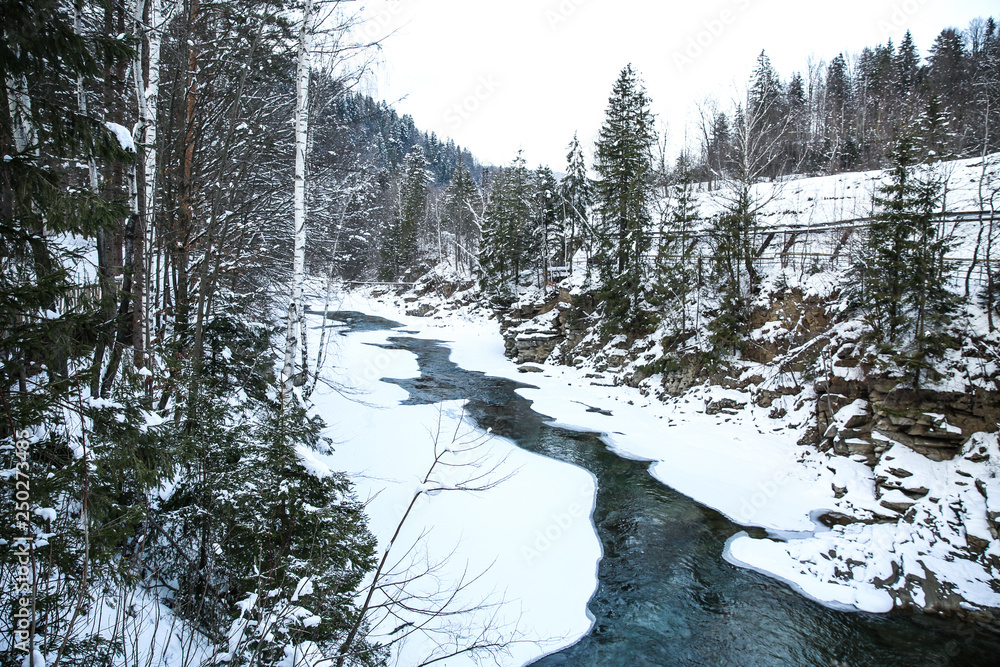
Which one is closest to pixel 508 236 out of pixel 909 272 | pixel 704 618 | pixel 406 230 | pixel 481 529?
pixel 406 230

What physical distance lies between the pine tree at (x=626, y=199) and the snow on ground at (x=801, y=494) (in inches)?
231

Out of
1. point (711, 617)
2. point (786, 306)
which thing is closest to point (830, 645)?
point (711, 617)

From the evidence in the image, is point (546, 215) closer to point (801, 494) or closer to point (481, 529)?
point (801, 494)

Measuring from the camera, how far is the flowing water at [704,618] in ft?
21.2

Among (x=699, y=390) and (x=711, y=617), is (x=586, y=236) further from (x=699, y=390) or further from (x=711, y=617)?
(x=711, y=617)

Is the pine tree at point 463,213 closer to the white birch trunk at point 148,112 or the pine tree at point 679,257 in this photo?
the pine tree at point 679,257

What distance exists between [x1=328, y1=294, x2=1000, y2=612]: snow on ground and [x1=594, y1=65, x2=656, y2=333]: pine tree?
5.87 meters

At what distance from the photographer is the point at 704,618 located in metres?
7.14

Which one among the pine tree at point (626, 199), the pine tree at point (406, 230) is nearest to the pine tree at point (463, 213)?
the pine tree at point (406, 230)

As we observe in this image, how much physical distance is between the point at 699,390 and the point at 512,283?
21695 mm

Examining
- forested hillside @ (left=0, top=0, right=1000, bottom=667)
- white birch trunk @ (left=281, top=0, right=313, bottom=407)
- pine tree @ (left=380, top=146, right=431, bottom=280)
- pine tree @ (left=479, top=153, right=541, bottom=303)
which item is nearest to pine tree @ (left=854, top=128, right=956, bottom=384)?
forested hillside @ (left=0, top=0, right=1000, bottom=667)

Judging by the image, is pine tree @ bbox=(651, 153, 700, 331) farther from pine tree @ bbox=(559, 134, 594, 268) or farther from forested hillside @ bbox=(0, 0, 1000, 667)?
pine tree @ bbox=(559, 134, 594, 268)

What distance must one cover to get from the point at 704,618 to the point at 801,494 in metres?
5.32

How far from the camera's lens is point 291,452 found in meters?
4.84
